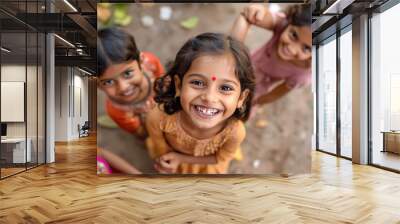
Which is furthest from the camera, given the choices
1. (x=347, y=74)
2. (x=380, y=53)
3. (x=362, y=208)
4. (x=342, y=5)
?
(x=347, y=74)

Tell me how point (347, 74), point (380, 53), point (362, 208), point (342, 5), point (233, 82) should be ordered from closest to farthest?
point (362, 208) → point (233, 82) → point (342, 5) → point (380, 53) → point (347, 74)

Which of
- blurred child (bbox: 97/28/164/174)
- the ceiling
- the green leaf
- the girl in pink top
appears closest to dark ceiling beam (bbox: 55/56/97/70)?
the ceiling

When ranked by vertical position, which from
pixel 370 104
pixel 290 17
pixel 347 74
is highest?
pixel 290 17

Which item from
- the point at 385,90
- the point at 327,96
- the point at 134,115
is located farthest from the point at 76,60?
the point at 385,90

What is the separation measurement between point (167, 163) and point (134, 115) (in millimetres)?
960

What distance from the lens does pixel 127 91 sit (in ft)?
20.1

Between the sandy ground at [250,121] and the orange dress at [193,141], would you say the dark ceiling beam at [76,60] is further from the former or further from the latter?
the orange dress at [193,141]

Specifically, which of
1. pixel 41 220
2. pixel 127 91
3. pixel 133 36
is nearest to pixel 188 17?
pixel 133 36

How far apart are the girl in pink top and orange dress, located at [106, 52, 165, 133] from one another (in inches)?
53.5

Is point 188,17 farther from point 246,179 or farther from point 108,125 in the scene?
point 246,179

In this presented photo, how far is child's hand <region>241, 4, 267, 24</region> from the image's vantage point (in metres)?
6.16

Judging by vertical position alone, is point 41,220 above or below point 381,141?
below

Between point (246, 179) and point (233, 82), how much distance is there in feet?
5.20

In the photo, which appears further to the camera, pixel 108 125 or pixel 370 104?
pixel 370 104
